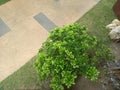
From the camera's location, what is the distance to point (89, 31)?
26.2ft

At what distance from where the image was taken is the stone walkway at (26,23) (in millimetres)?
7125

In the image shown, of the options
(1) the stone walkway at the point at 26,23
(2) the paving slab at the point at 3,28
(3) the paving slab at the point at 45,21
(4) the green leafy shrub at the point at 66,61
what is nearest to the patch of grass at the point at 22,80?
(1) the stone walkway at the point at 26,23

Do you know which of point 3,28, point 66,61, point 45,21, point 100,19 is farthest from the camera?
point 100,19

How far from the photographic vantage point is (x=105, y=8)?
8859mm

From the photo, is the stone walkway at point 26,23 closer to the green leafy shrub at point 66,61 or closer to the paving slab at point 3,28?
the paving slab at point 3,28

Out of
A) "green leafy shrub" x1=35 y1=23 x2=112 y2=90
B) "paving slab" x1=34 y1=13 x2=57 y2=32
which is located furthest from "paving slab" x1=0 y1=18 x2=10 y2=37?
"green leafy shrub" x1=35 y1=23 x2=112 y2=90

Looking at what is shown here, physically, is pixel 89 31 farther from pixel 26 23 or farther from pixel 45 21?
pixel 26 23

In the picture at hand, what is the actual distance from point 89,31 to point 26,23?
6.88ft

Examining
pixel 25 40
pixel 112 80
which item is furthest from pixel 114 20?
pixel 25 40

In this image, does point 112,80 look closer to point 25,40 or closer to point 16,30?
point 25,40

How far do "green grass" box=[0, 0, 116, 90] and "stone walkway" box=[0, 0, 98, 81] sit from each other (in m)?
0.19

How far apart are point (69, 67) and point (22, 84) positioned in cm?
172

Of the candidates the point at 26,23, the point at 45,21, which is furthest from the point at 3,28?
the point at 45,21

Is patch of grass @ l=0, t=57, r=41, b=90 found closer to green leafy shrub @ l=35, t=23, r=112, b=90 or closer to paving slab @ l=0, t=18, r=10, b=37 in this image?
green leafy shrub @ l=35, t=23, r=112, b=90
